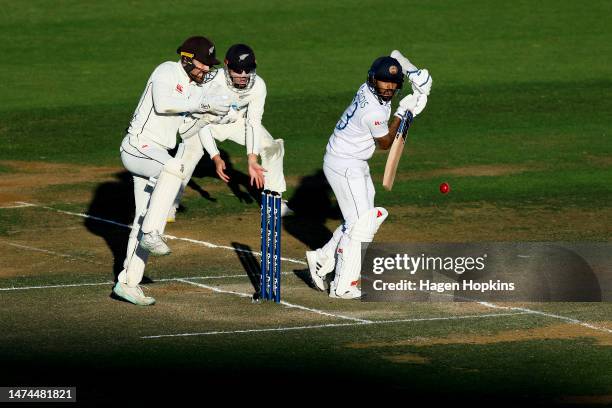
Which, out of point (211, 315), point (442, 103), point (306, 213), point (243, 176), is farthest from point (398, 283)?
point (442, 103)

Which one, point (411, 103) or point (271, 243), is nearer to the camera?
point (271, 243)

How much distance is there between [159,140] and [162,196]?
2.56 ft

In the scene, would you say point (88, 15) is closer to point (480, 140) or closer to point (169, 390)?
point (480, 140)

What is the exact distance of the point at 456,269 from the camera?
47.3 feet

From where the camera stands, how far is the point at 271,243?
501 inches

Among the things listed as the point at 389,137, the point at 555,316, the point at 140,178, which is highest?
the point at 389,137

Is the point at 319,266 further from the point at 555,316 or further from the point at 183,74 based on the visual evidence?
the point at 555,316

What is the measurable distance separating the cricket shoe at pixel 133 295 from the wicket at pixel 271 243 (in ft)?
3.71

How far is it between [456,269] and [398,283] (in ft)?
2.84

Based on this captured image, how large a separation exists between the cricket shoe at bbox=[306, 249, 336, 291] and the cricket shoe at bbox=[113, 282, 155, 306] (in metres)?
1.73

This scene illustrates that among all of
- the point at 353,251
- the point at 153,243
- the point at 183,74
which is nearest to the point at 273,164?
the point at 353,251

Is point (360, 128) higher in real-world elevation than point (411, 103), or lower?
lower

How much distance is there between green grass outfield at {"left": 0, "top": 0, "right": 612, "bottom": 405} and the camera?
416 inches

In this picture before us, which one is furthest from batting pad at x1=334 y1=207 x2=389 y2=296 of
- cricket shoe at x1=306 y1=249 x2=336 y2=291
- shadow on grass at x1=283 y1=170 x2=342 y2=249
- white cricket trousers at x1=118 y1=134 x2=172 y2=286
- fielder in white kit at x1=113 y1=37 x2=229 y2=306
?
shadow on grass at x1=283 y1=170 x2=342 y2=249
